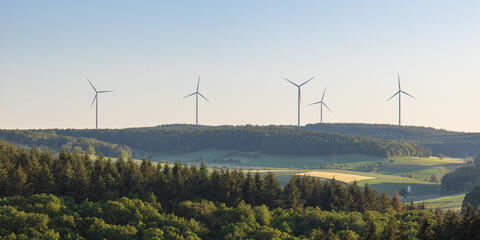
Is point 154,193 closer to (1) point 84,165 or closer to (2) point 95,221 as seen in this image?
(1) point 84,165

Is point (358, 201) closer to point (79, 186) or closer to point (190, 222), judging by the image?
point (190, 222)

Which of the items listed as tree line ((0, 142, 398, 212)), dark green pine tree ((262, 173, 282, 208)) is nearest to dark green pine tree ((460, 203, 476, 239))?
tree line ((0, 142, 398, 212))

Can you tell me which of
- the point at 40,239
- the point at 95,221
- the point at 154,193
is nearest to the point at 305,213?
the point at 154,193

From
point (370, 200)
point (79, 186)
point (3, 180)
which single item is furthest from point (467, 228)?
point (3, 180)

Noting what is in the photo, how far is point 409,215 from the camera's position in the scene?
139125 mm

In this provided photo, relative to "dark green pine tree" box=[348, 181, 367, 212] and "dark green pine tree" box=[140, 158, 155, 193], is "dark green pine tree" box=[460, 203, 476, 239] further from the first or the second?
"dark green pine tree" box=[140, 158, 155, 193]

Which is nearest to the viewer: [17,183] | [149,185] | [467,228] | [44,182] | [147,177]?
[467,228]

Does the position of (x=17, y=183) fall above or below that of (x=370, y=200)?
above

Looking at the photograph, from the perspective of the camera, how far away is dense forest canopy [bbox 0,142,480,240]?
105250 millimetres

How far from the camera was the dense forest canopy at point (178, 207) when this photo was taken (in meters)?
105

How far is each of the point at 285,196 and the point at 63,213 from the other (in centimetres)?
5449

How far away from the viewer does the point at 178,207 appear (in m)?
132

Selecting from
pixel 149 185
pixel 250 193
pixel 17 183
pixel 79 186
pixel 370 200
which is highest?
pixel 17 183

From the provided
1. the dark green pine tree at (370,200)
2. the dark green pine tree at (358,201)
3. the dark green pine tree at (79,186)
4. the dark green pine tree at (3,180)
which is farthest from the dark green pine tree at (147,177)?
the dark green pine tree at (370,200)
